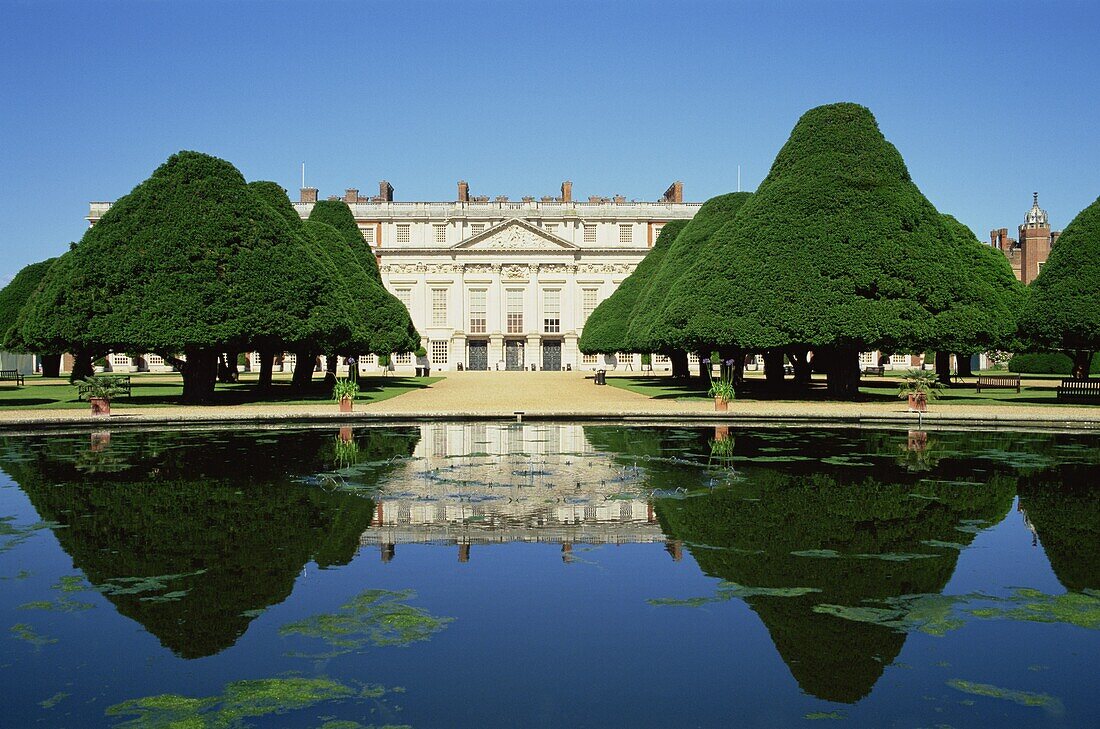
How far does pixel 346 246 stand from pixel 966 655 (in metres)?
37.8

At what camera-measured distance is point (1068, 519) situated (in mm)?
9234

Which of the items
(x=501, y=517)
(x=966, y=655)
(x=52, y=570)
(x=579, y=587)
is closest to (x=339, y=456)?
(x=501, y=517)

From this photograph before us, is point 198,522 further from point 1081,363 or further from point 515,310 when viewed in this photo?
point 515,310

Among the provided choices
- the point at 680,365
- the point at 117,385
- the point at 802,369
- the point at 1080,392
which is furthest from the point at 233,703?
the point at 680,365

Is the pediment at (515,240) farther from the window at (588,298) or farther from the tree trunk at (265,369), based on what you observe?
the tree trunk at (265,369)

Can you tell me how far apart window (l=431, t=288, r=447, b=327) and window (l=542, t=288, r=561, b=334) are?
9.09m

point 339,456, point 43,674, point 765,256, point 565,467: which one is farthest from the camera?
point 765,256

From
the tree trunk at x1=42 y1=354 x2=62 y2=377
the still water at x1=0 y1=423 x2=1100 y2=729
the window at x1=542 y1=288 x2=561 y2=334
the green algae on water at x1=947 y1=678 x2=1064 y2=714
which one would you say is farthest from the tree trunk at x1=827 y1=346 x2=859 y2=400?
the window at x1=542 y1=288 x2=561 y2=334

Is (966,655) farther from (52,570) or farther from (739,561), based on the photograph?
(52,570)

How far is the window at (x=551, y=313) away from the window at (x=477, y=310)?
5606 millimetres

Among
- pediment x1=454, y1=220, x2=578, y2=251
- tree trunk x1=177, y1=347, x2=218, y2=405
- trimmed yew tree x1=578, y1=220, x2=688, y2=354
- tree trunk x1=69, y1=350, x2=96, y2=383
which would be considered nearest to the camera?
tree trunk x1=177, y1=347, x2=218, y2=405

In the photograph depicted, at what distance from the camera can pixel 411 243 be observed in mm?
90000

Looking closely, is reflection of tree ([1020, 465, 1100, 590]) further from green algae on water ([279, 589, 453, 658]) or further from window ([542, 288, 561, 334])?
window ([542, 288, 561, 334])

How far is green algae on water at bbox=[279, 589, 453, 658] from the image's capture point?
5547 mm
